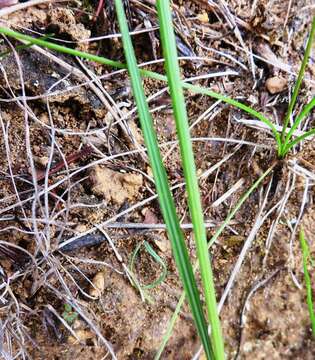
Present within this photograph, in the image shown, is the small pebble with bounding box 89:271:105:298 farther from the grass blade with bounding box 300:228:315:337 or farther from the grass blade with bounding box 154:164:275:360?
the grass blade with bounding box 300:228:315:337

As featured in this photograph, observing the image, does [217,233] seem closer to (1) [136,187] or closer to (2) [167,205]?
(1) [136,187]

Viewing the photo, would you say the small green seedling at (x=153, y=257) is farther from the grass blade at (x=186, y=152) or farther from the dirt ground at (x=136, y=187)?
the grass blade at (x=186, y=152)

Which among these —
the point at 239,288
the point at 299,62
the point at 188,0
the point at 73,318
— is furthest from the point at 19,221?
the point at 299,62

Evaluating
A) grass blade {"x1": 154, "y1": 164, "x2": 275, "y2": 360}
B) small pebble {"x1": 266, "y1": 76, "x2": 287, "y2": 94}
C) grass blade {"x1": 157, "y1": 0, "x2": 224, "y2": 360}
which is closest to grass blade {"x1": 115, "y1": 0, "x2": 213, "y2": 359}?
grass blade {"x1": 157, "y1": 0, "x2": 224, "y2": 360}

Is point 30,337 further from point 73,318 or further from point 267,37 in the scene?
point 267,37

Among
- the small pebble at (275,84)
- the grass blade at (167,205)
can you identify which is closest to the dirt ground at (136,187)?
the small pebble at (275,84)

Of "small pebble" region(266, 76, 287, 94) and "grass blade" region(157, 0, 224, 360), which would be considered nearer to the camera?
"grass blade" region(157, 0, 224, 360)
